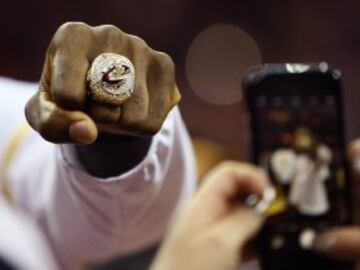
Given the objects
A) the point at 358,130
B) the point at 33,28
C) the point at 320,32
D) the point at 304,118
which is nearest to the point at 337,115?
the point at 304,118

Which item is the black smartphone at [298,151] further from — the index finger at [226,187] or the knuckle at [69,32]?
the knuckle at [69,32]

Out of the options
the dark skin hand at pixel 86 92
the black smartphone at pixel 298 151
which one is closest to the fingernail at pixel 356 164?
the black smartphone at pixel 298 151

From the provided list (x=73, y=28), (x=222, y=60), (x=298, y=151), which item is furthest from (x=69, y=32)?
(x=222, y=60)

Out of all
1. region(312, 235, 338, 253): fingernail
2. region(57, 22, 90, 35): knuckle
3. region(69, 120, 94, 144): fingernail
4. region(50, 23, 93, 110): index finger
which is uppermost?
region(57, 22, 90, 35): knuckle

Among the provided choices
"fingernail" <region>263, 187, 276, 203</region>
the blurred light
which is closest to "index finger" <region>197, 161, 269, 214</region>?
"fingernail" <region>263, 187, 276, 203</region>

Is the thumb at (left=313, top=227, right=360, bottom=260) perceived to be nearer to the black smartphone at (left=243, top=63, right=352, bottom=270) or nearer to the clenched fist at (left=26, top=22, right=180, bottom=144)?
the black smartphone at (left=243, top=63, right=352, bottom=270)

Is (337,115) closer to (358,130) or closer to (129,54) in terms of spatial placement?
(129,54)

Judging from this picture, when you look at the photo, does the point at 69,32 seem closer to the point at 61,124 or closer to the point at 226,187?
the point at 61,124

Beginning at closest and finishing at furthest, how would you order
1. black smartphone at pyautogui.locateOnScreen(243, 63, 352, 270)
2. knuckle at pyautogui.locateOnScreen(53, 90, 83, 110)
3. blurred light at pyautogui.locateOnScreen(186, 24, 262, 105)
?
knuckle at pyautogui.locateOnScreen(53, 90, 83, 110) → black smartphone at pyautogui.locateOnScreen(243, 63, 352, 270) → blurred light at pyautogui.locateOnScreen(186, 24, 262, 105)
